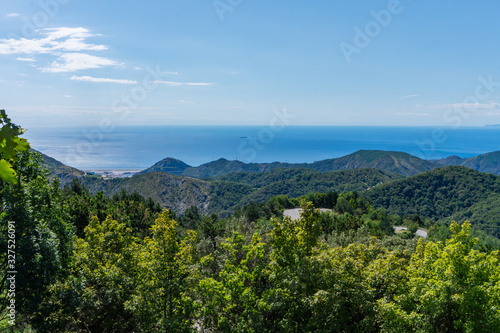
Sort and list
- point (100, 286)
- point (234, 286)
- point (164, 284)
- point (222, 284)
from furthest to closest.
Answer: point (100, 286), point (164, 284), point (222, 284), point (234, 286)

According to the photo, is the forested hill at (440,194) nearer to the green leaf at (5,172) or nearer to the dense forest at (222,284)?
the dense forest at (222,284)

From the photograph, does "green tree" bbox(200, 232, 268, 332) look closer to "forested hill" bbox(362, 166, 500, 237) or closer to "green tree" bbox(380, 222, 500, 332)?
"green tree" bbox(380, 222, 500, 332)

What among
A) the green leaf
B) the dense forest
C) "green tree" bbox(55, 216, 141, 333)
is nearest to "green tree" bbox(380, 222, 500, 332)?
the dense forest

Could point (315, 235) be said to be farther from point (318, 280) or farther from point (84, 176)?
point (84, 176)

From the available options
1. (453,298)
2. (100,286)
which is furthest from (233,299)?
(453,298)

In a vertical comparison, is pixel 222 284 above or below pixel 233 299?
above

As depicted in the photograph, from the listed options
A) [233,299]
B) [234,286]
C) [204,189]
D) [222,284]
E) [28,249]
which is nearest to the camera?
[28,249]

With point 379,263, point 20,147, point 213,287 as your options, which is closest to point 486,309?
point 379,263

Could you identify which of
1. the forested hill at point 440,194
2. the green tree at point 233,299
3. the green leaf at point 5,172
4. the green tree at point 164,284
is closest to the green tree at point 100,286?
the green tree at point 164,284

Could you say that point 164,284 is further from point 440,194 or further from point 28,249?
point 440,194
